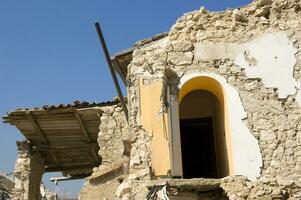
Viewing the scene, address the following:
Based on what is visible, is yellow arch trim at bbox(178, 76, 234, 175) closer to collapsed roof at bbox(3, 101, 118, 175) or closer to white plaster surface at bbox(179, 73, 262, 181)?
white plaster surface at bbox(179, 73, 262, 181)

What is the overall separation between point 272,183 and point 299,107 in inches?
53.9

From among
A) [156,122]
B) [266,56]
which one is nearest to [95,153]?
[156,122]

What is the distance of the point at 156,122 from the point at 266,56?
2.21 m

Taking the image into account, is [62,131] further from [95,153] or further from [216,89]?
[216,89]

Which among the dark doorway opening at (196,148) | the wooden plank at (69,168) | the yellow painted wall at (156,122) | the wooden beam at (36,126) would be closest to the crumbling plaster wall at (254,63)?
the yellow painted wall at (156,122)

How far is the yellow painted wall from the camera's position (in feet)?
22.0

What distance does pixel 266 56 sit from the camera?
7285 mm

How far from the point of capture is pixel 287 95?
7051mm

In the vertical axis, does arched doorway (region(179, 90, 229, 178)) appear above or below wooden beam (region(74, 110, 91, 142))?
below

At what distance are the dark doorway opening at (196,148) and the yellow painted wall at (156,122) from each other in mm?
2235

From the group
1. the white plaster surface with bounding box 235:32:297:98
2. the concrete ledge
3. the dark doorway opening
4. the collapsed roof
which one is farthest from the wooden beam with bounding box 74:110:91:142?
the white plaster surface with bounding box 235:32:297:98

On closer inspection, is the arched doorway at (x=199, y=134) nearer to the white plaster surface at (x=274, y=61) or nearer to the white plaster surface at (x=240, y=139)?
the white plaster surface at (x=240, y=139)

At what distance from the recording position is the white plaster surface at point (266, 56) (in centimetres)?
713

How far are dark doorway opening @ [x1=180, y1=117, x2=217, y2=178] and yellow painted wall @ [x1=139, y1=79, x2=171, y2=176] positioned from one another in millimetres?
2235
